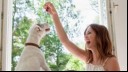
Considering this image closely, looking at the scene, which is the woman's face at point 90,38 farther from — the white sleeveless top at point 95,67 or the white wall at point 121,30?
the white wall at point 121,30

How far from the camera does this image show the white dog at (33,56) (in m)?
1.08

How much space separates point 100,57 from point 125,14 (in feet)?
1.77

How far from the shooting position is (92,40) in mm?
1392

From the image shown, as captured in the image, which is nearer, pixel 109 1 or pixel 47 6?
pixel 47 6

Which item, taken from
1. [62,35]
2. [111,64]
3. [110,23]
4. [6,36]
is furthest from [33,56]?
[110,23]

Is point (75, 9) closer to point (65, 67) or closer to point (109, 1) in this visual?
point (109, 1)

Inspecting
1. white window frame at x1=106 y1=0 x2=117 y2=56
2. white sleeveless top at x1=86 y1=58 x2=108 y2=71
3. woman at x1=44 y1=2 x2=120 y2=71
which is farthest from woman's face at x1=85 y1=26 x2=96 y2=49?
white window frame at x1=106 y1=0 x2=117 y2=56

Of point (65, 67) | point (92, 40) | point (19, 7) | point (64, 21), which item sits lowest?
point (65, 67)

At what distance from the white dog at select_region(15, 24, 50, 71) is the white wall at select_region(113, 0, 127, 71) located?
2.49 feet

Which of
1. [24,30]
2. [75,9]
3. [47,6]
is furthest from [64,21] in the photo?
[47,6]

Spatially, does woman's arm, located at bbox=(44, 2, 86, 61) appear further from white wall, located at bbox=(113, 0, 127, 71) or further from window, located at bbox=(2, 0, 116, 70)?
white wall, located at bbox=(113, 0, 127, 71)

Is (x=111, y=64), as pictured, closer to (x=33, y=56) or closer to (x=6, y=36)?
(x=33, y=56)

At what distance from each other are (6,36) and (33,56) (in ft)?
2.03

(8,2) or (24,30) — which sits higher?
(8,2)
